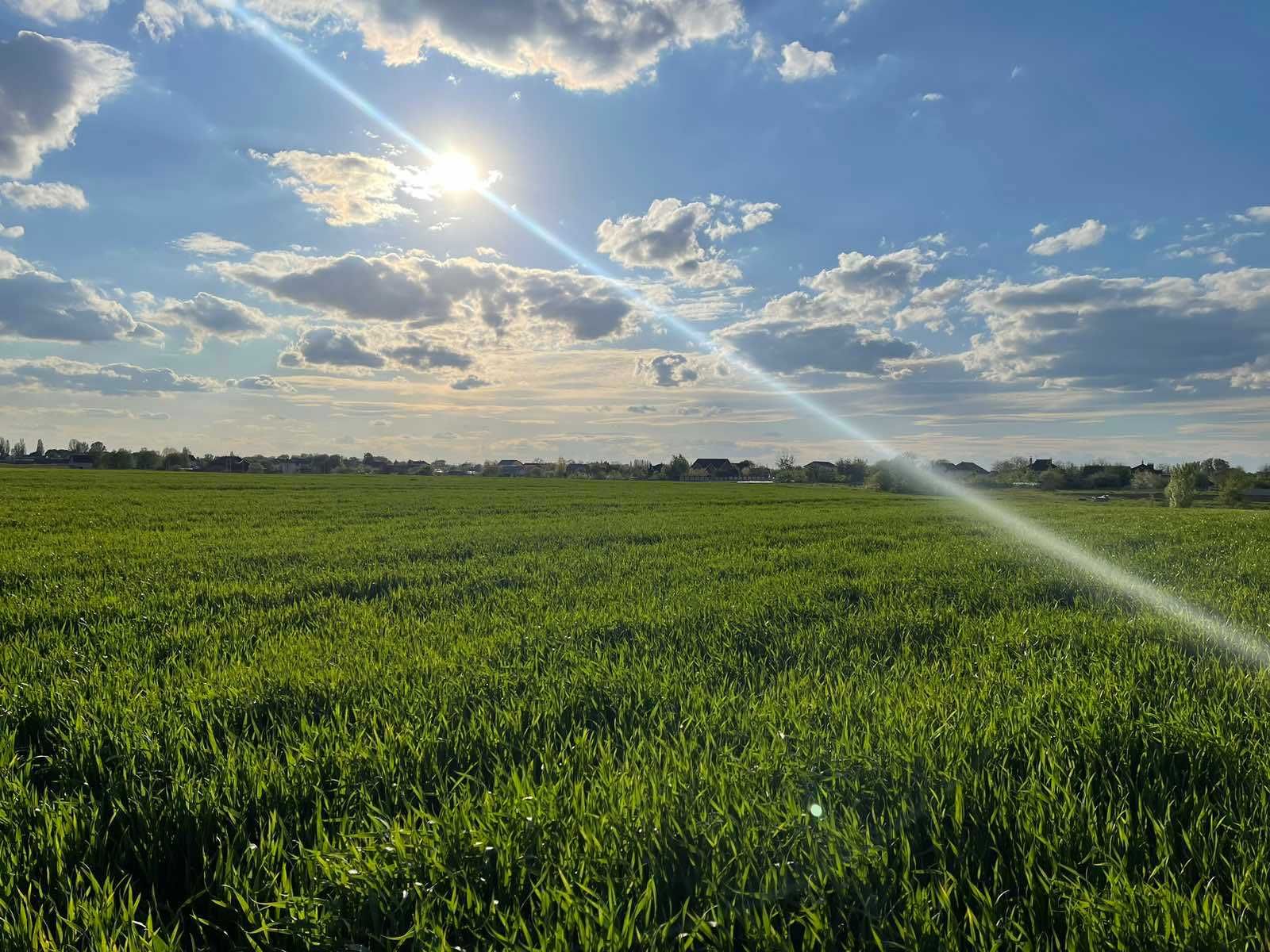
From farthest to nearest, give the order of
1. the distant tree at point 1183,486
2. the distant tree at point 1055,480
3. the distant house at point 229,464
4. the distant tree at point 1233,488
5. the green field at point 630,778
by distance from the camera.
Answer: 1. the distant house at point 229,464
2. the distant tree at point 1055,480
3. the distant tree at point 1233,488
4. the distant tree at point 1183,486
5. the green field at point 630,778

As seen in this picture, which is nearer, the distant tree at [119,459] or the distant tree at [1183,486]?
the distant tree at [1183,486]

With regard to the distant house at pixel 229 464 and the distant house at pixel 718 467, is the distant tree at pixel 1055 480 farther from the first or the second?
the distant house at pixel 229 464

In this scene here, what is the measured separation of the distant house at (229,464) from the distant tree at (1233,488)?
574 ft

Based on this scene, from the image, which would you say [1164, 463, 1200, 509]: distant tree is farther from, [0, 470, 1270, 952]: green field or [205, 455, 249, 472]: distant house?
[205, 455, 249, 472]: distant house

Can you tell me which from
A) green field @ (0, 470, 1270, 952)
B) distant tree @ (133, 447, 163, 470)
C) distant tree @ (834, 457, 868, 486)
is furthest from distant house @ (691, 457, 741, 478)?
green field @ (0, 470, 1270, 952)

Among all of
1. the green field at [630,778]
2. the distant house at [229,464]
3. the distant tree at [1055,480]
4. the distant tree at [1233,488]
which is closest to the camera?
the green field at [630,778]

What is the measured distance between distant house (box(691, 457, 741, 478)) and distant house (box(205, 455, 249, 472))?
374 ft

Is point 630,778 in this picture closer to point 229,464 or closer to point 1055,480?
point 1055,480

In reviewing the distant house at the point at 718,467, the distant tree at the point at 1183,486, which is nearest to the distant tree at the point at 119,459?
the distant house at the point at 718,467

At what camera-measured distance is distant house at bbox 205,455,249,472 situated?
498 feet

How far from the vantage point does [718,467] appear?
192 m

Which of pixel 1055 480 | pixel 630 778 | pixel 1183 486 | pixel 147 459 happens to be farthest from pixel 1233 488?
pixel 147 459

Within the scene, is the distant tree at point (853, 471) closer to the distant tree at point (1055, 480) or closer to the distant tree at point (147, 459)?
the distant tree at point (1055, 480)

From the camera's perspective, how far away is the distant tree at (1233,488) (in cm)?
7912
